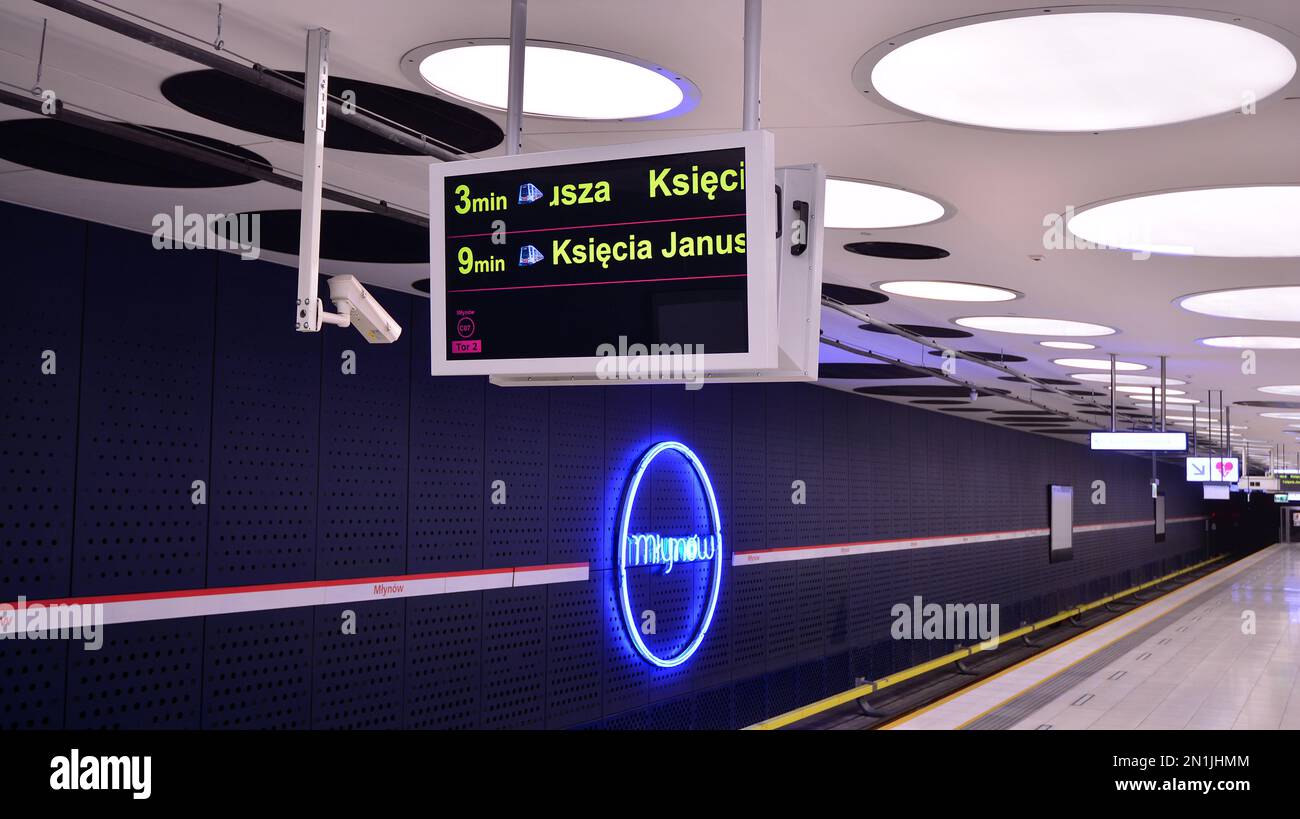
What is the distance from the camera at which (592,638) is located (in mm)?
9492

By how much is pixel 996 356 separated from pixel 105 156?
31.7 feet

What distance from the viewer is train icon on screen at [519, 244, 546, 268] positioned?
10.8 feet

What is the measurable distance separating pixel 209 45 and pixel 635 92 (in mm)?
1487

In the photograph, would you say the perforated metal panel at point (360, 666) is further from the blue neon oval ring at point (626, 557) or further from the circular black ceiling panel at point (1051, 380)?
the circular black ceiling panel at point (1051, 380)

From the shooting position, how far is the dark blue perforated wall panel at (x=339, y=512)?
224 inches

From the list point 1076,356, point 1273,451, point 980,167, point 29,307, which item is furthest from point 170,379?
point 1273,451

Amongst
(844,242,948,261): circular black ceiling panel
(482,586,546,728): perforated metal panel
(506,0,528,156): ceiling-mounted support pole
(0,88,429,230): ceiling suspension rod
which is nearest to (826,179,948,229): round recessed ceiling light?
(844,242,948,261): circular black ceiling panel

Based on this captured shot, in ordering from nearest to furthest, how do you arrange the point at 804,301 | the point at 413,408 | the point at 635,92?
the point at 804,301
the point at 635,92
the point at 413,408

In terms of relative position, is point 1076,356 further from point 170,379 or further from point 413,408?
point 170,379

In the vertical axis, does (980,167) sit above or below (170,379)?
above

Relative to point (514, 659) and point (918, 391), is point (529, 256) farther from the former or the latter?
point (918, 391)

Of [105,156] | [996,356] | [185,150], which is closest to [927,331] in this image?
[996,356]

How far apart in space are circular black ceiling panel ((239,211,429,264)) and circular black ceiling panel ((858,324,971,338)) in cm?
436

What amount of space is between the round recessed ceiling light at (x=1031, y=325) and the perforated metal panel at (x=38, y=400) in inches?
261
